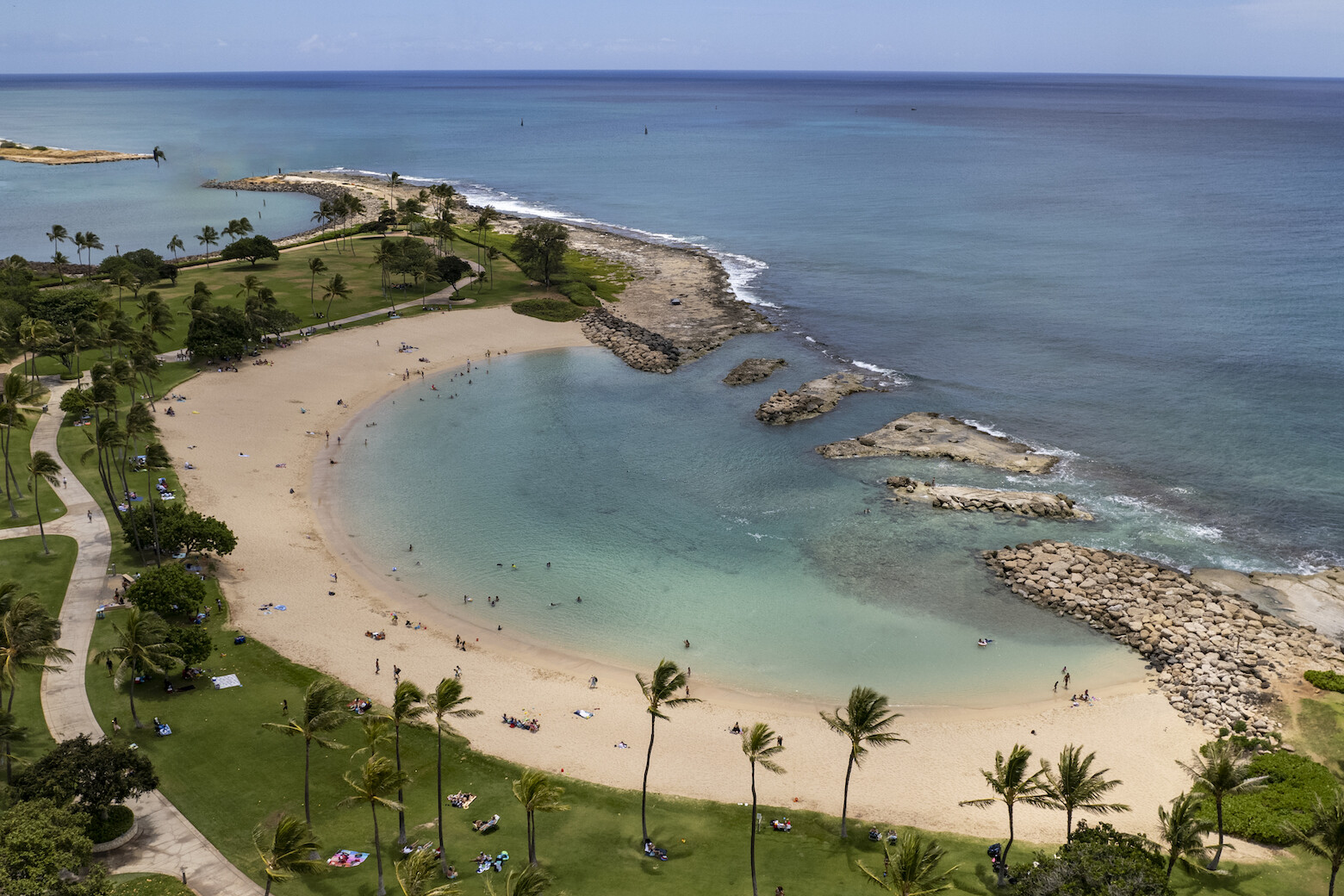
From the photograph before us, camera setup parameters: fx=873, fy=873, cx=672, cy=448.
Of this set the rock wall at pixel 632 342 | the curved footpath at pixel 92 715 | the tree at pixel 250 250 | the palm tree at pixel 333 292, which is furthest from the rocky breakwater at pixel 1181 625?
the tree at pixel 250 250

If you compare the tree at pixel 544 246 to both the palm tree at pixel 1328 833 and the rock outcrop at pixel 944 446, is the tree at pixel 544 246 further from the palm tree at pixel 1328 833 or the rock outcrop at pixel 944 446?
the palm tree at pixel 1328 833

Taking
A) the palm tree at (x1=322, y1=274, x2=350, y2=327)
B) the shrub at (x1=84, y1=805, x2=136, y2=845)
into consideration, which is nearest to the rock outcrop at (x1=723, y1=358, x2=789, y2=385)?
the palm tree at (x1=322, y1=274, x2=350, y2=327)

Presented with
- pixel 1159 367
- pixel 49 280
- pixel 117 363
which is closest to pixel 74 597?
pixel 117 363

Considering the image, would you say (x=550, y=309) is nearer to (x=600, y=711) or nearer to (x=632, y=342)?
(x=632, y=342)

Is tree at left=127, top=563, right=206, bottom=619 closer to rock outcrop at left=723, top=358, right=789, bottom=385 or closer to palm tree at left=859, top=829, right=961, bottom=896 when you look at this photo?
palm tree at left=859, top=829, right=961, bottom=896

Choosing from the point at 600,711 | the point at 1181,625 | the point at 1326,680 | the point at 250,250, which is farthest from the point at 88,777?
the point at 250,250
